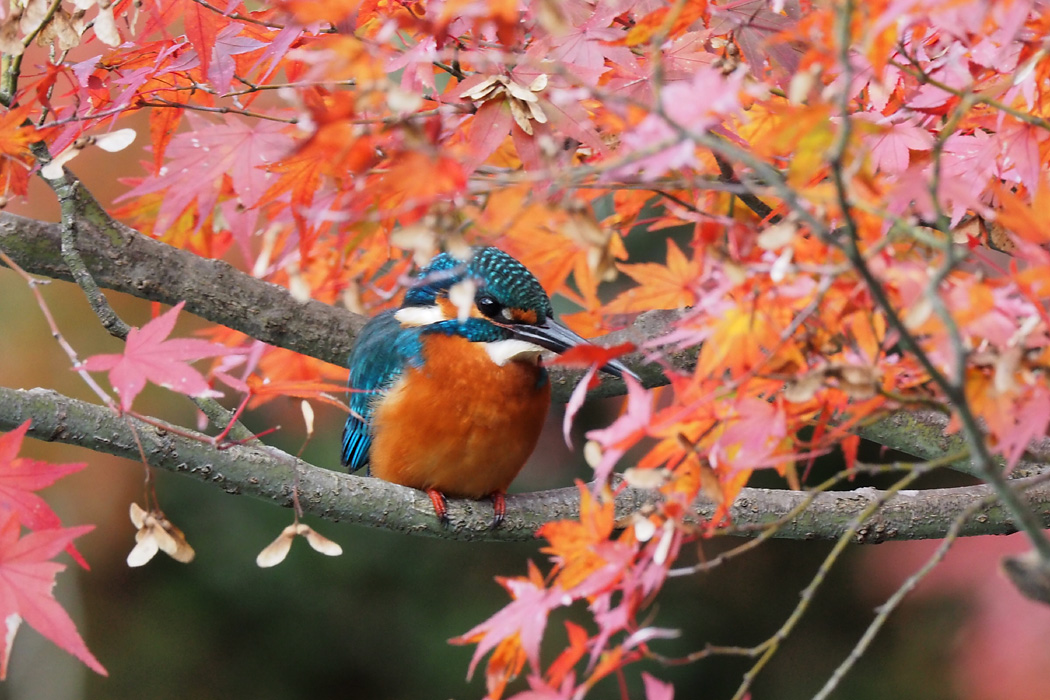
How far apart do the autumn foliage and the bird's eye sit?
156 mm

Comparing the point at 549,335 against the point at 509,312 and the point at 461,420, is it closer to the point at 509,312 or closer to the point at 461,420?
the point at 509,312

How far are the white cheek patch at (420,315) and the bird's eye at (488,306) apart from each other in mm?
181

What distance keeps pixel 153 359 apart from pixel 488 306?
0.88 m

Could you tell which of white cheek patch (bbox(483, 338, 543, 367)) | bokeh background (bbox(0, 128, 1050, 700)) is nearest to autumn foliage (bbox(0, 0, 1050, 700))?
white cheek patch (bbox(483, 338, 543, 367))

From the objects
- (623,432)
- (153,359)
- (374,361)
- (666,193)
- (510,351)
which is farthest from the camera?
(374,361)

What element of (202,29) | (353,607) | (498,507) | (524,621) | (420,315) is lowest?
(353,607)

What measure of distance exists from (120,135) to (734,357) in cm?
89

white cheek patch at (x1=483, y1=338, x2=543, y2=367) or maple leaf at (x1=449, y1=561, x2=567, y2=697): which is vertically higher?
maple leaf at (x1=449, y1=561, x2=567, y2=697)

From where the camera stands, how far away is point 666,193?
3.56 ft

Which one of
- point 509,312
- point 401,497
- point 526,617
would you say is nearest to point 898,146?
point 526,617

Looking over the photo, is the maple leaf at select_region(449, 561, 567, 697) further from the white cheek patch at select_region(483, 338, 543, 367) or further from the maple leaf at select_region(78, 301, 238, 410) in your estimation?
the white cheek patch at select_region(483, 338, 543, 367)

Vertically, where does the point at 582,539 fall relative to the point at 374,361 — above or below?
above

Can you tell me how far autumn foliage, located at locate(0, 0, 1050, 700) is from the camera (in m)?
0.77

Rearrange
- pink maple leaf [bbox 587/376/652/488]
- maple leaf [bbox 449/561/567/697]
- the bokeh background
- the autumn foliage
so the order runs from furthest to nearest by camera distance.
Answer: the bokeh background
maple leaf [bbox 449/561/567/697]
pink maple leaf [bbox 587/376/652/488]
the autumn foliage
